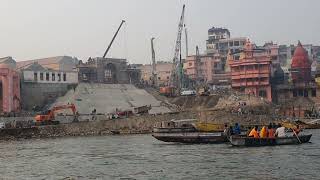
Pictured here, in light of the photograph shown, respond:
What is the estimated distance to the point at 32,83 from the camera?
107 meters

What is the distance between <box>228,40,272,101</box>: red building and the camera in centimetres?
11912

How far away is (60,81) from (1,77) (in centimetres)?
1656

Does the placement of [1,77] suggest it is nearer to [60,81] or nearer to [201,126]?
[60,81]

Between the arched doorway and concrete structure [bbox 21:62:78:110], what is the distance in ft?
53.7

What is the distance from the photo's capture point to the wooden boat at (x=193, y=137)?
53344mm

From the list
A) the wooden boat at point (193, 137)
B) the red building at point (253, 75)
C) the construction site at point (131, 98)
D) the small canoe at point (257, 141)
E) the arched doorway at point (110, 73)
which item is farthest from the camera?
the arched doorway at point (110, 73)

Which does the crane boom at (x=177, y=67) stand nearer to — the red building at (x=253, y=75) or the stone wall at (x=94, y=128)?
the red building at (x=253, y=75)

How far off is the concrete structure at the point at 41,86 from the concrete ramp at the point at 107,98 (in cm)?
245

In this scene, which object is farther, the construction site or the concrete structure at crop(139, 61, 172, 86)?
the concrete structure at crop(139, 61, 172, 86)

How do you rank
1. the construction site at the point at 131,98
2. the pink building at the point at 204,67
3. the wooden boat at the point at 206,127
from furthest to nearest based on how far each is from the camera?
the pink building at the point at 204,67 < the construction site at the point at 131,98 < the wooden boat at the point at 206,127

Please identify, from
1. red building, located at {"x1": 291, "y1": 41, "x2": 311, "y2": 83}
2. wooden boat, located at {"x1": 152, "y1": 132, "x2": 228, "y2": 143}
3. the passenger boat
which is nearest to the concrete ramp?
red building, located at {"x1": 291, "y1": 41, "x2": 311, "y2": 83}

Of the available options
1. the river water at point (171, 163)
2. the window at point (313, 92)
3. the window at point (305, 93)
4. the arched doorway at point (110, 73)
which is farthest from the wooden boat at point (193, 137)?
the arched doorway at point (110, 73)

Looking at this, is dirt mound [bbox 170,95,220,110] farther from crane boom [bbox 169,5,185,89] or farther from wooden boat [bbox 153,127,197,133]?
wooden boat [bbox 153,127,197,133]

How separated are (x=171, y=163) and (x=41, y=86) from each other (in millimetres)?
73725
